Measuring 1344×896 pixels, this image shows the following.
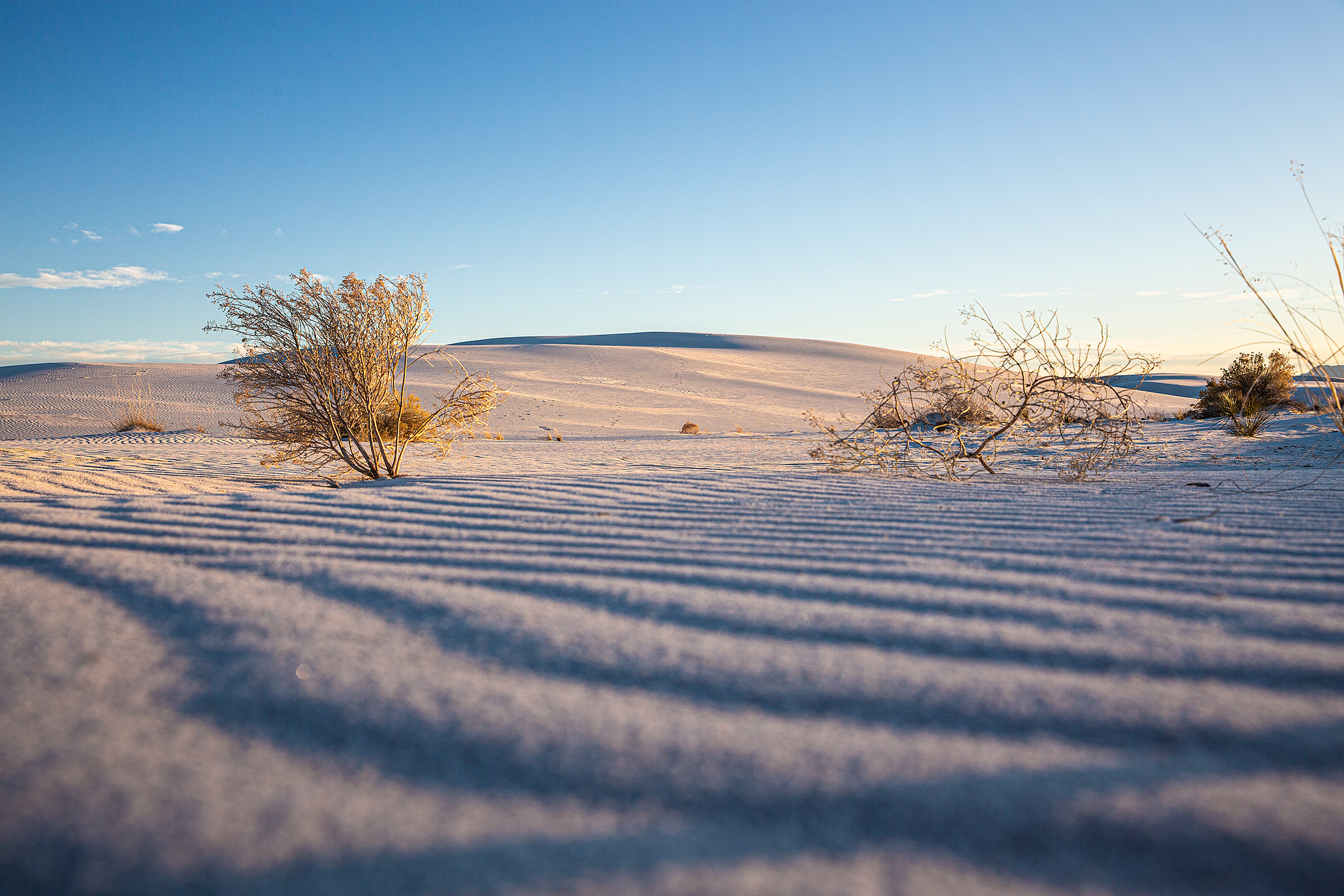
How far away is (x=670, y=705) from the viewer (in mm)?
1122

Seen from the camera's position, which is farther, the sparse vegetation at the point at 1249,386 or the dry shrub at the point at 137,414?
the dry shrub at the point at 137,414

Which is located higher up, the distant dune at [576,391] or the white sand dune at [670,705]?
the distant dune at [576,391]

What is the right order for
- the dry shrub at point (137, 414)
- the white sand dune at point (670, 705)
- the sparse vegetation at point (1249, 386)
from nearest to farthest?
1. the white sand dune at point (670, 705)
2. the sparse vegetation at point (1249, 386)
3. the dry shrub at point (137, 414)

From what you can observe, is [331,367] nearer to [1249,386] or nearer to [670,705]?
[670,705]

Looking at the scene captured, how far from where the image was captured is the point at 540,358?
112ft

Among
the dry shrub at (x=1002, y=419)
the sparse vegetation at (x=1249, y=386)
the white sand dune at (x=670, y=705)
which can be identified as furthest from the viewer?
the sparse vegetation at (x=1249, y=386)

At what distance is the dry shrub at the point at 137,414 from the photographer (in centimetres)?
1192

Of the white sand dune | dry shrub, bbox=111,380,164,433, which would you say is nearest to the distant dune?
dry shrub, bbox=111,380,164,433

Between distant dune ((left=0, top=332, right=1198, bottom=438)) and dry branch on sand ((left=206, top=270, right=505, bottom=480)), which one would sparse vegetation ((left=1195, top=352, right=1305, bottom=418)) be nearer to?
distant dune ((left=0, top=332, right=1198, bottom=438))

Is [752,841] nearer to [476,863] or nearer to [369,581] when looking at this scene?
[476,863]

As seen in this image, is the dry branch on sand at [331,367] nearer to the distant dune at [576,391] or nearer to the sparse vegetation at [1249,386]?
the distant dune at [576,391]

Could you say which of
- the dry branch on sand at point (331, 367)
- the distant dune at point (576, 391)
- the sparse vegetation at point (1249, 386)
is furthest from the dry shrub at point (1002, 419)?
the sparse vegetation at point (1249, 386)

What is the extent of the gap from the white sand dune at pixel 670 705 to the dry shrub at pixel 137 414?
11.8 m

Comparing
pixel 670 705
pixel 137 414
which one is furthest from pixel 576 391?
pixel 670 705
